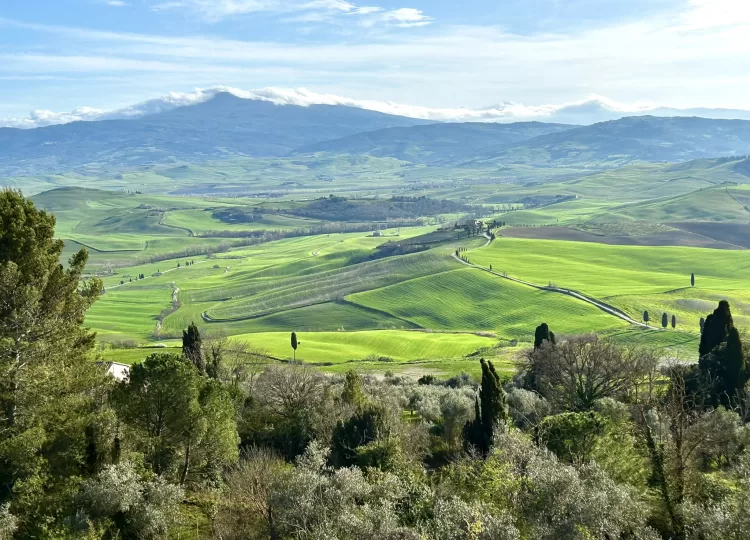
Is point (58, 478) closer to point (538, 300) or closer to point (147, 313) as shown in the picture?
point (538, 300)

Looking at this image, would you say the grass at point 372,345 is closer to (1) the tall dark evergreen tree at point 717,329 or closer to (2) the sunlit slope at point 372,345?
(2) the sunlit slope at point 372,345

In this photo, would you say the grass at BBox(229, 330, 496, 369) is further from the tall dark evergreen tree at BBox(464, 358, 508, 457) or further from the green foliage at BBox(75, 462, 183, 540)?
the green foliage at BBox(75, 462, 183, 540)

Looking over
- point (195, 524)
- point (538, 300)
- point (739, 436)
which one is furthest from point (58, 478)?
point (538, 300)

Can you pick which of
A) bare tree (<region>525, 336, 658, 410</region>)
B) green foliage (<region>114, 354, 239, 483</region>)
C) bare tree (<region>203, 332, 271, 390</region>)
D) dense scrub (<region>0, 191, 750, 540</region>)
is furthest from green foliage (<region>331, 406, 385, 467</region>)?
bare tree (<region>525, 336, 658, 410</region>)

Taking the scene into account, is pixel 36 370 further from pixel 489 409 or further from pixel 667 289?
pixel 667 289

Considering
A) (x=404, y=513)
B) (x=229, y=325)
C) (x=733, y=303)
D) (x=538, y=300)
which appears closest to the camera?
(x=404, y=513)

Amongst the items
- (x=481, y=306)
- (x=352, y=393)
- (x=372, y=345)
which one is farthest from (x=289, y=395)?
(x=481, y=306)

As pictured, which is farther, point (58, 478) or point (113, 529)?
point (58, 478)
